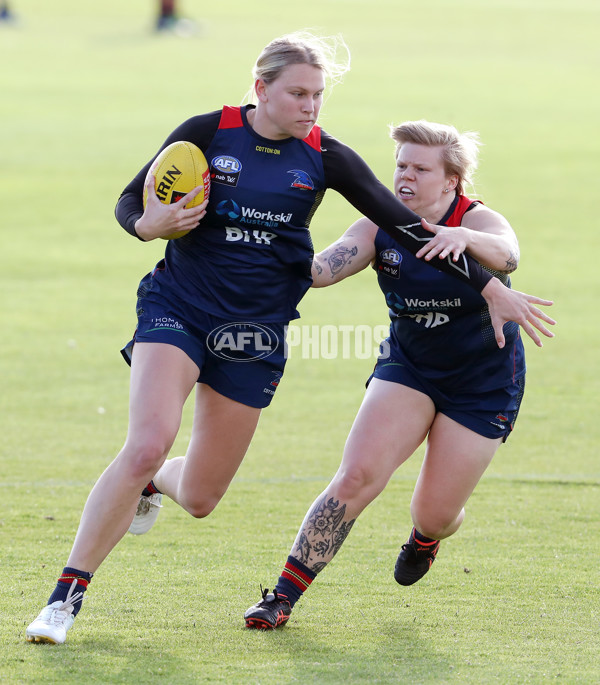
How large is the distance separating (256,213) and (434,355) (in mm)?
1110

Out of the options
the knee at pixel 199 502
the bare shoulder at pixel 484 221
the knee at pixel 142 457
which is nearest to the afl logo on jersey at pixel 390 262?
the bare shoulder at pixel 484 221

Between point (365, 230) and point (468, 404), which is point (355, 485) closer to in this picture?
point (468, 404)

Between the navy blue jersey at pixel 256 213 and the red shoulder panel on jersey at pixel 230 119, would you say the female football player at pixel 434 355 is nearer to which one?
the navy blue jersey at pixel 256 213

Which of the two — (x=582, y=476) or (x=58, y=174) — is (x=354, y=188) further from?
(x=58, y=174)

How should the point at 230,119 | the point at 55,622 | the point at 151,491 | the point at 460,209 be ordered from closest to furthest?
the point at 55,622 → the point at 230,119 → the point at 460,209 → the point at 151,491

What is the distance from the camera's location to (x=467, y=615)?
187 inches

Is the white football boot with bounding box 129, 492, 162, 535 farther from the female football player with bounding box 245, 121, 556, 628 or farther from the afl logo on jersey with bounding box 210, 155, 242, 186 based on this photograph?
the afl logo on jersey with bounding box 210, 155, 242, 186

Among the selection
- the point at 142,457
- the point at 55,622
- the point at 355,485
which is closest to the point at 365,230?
the point at 355,485

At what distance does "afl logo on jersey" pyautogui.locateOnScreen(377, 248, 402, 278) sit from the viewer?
500 centimetres

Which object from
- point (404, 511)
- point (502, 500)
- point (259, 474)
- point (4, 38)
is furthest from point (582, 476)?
point (4, 38)

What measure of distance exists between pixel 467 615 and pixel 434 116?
22223mm

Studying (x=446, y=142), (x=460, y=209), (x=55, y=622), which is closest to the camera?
(x=55, y=622)

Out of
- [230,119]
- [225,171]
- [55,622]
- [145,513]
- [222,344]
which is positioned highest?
[230,119]

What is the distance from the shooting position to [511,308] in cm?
466
